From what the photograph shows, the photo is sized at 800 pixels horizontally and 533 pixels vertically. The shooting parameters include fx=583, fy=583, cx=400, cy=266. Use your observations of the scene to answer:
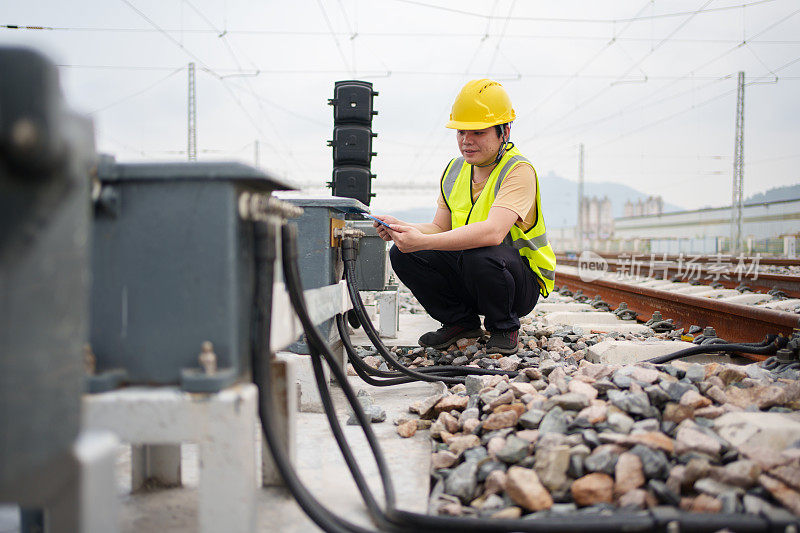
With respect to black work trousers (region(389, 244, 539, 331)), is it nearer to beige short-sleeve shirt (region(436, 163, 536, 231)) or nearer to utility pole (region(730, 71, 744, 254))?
beige short-sleeve shirt (region(436, 163, 536, 231))

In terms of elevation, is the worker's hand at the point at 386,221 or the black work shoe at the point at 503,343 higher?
the worker's hand at the point at 386,221

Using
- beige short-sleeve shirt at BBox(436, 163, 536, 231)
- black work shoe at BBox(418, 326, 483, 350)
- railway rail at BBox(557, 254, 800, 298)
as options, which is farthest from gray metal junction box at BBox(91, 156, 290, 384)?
railway rail at BBox(557, 254, 800, 298)

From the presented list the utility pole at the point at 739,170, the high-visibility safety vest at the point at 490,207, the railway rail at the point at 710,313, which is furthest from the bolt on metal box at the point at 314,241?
the utility pole at the point at 739,170

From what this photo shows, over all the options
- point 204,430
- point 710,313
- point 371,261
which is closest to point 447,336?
point 371,261

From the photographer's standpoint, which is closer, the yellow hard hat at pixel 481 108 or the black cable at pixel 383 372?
the black cable at pixel 383 372

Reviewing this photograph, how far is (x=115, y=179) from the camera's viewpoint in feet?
4.00

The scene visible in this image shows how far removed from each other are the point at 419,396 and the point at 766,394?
58.5 inches

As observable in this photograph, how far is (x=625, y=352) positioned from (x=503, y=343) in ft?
2.17

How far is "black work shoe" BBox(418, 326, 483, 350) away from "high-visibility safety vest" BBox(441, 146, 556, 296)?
0.52 meters

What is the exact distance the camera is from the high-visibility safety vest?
336 cm

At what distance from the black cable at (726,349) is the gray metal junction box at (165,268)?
233cm

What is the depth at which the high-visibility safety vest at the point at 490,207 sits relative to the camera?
132 inches

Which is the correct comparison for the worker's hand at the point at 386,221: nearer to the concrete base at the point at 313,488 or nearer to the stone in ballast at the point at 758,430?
the concrete base at the point at 313,488

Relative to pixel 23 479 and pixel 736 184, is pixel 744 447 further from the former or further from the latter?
pixel 736 184
